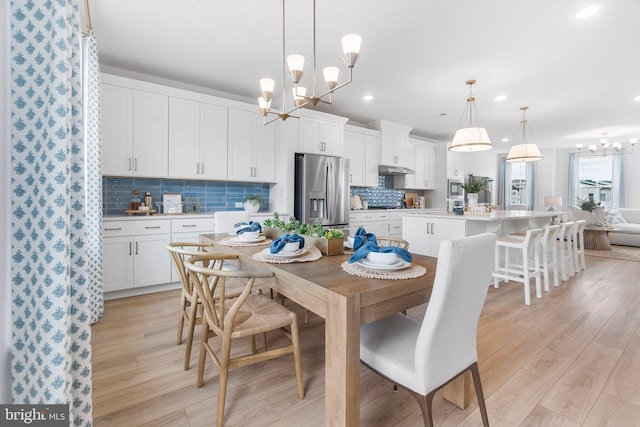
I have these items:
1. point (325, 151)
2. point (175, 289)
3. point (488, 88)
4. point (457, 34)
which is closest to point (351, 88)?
point (325, 151)

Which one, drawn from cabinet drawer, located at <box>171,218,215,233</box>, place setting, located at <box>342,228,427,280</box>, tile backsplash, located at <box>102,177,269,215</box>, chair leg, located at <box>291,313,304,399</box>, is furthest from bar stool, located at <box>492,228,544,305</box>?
cabinet drawer, located at <box>171,218,215,233</box>

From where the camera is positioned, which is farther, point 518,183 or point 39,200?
point 518,183

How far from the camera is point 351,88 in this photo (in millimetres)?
4070

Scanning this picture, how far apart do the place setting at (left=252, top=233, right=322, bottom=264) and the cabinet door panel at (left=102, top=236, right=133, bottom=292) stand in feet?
7.33

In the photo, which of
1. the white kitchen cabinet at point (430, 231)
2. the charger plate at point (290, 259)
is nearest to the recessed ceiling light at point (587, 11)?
the white kitchen cabinet at point (430, 231)

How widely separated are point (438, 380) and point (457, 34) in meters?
2.90

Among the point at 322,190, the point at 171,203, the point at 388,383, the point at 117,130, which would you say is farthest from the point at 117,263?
the point at 388,383

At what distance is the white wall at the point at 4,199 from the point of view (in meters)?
0.79

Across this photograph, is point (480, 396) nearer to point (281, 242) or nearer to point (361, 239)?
point (361, 239)

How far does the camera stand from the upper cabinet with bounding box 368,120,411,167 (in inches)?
226

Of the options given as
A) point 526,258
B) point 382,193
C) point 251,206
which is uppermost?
point 382,193

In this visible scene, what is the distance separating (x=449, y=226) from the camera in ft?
12.4

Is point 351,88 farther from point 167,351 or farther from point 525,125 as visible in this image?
point 525,125

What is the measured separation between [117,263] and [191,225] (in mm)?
832
